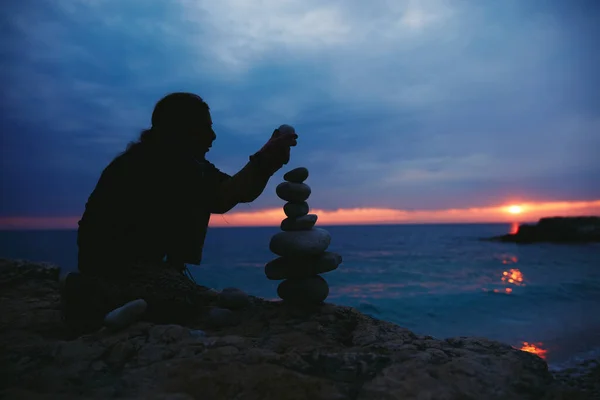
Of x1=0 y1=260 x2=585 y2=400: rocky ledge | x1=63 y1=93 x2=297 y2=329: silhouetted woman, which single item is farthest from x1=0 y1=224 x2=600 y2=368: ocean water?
x1=63 y1=93 x2=297 y2=329: silhouetted woman

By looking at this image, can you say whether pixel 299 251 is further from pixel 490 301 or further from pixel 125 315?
pixel 490 301

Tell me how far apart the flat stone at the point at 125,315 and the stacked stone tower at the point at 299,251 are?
1544 millimetres

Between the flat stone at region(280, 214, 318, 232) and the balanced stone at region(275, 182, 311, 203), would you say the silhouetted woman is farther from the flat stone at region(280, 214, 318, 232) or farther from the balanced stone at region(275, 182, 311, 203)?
the flat stone at region(280, 214, 318, 232)

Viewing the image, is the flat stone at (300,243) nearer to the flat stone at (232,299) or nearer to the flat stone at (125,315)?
the flat stone at (232,299)

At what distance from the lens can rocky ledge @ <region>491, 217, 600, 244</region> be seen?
172 feet

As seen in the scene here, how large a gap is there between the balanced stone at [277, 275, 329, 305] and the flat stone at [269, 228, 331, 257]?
301mm

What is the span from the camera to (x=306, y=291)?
12.5 ft

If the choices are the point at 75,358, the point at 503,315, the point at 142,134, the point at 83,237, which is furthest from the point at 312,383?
the point at 503,315

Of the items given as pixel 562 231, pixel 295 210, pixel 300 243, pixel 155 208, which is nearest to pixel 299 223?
pixel 295 210

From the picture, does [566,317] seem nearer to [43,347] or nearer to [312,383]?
[312,383]

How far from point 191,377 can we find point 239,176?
1.71 meters

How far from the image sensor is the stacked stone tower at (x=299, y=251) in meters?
3.84

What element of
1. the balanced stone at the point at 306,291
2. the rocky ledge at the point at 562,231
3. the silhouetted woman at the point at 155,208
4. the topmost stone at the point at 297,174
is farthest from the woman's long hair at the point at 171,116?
the rocky ledge at the point at 562,231

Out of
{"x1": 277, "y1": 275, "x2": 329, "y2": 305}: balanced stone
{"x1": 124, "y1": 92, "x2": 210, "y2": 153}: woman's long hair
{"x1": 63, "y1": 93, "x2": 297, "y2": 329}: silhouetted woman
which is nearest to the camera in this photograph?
{"x1": 63, "y1": 93, "x2": 297, "y2": 329}: silhouetted woman
